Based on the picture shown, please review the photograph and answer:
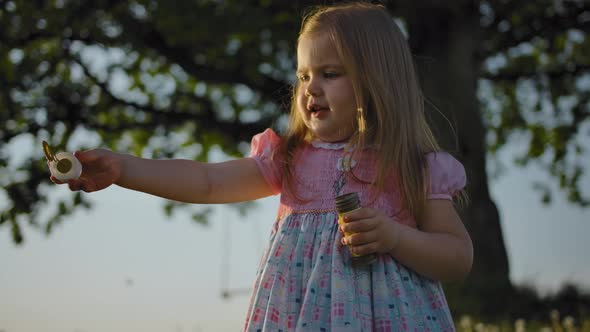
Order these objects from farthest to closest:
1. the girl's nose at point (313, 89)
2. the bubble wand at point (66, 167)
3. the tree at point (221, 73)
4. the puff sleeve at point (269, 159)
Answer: the tree at point (221, 73) < the puff sleeve at point (269, 159) < the girl's nose at point (313, 89) < the bubble wand at point (66, 167)

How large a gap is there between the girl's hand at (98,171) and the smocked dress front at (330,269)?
0.73 m

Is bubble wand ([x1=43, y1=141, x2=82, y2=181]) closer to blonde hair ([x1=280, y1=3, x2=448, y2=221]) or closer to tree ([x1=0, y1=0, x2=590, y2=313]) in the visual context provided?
blonde hair ([x1=280, y1=3, x2=448, y2=221])

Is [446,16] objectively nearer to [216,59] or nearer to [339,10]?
[216,59]

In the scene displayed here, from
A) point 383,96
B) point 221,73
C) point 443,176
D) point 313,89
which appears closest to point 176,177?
point 313,89

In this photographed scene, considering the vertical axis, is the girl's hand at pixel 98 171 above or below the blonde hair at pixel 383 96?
below

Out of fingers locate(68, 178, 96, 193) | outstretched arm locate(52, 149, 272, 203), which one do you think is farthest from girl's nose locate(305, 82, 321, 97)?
fingers locate(68, 178, 96, 193)

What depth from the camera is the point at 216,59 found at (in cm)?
998

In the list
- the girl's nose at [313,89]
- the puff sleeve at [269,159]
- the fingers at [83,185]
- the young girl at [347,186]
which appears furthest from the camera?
the puff sleeve at [269,159]

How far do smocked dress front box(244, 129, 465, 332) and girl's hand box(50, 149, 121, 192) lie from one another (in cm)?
73

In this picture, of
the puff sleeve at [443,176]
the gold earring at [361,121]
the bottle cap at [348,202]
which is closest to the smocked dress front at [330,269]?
the puff sleeve at [443,176]

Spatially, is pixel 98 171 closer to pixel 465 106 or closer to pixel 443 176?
pixel 443 176

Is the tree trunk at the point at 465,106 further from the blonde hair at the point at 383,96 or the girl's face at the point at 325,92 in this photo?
the girl's face at the point at 325,92

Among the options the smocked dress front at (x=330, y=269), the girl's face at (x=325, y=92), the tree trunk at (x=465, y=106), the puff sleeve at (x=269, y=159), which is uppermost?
the tree trunk at (x=465, y=106)

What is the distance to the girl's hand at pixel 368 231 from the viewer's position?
2.65 m
